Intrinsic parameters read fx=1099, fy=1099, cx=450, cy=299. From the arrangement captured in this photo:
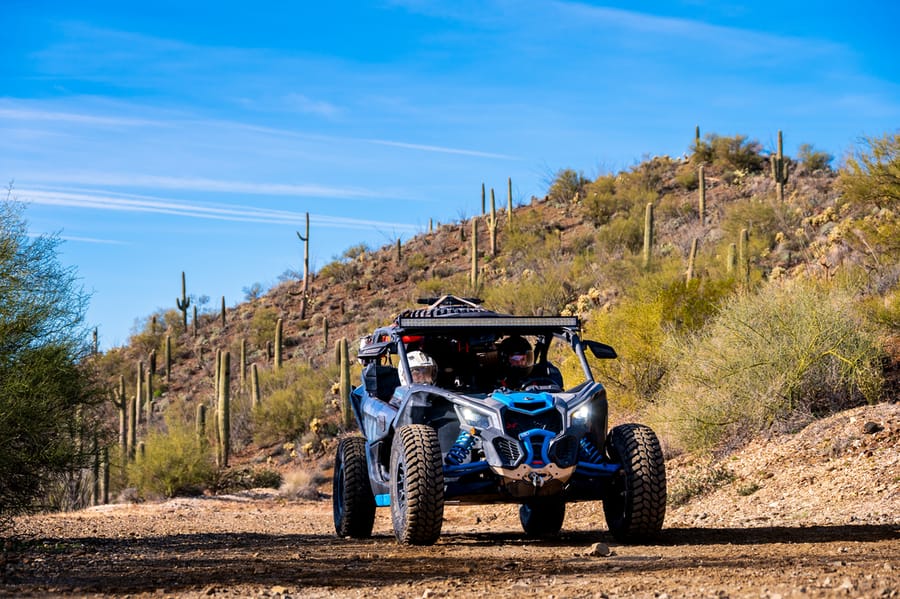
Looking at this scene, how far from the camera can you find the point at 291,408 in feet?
139

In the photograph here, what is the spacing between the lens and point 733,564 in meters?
8.36

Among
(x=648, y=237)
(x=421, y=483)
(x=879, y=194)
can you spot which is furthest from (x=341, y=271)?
(x=421, y=483)

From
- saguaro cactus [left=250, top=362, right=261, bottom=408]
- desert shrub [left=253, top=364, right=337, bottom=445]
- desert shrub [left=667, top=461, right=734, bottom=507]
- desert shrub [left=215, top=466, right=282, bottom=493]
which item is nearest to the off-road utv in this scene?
desert shrub [left=667, top=461, right=734, bottom=507]

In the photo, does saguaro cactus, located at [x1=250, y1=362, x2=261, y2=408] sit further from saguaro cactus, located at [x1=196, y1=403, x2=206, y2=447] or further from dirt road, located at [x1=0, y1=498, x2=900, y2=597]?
dirt road, located at [x1=0, y1=498, x2=900, y2=597]

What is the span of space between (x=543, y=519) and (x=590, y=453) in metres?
2.67

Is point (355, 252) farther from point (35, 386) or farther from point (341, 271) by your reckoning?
point (35, 386)

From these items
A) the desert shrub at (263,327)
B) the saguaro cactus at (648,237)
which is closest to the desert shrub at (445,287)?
the saguaro cactus at (648,237)

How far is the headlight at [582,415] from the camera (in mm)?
10219

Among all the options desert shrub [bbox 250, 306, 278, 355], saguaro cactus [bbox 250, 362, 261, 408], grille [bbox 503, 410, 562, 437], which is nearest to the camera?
grille [bbox 503, 410, 562, 437]

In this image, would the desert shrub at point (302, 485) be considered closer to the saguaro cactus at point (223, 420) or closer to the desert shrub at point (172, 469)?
the desert shrub at point (172, 469)

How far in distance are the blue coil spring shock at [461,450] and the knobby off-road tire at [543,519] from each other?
8.48 feet

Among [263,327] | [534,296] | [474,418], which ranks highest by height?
[263,327]

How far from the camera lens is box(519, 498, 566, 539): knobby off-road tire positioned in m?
12.7

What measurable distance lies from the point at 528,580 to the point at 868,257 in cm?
2153
